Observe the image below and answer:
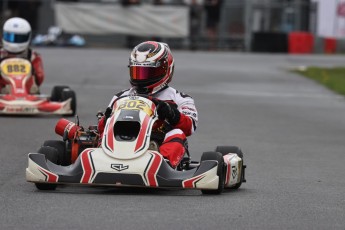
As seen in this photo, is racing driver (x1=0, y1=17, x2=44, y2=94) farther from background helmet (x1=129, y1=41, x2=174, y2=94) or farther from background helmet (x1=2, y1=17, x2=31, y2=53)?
background helmet (x1=129, y1=41, x2=174, y2=94)

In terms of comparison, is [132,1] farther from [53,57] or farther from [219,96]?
[219,96]

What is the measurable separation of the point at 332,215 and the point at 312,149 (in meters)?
5.20

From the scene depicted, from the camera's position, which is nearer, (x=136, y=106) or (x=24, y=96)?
(x=136, y=106)

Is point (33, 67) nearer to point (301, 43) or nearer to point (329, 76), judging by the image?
point (329, 76)

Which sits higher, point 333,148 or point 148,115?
point 148,115

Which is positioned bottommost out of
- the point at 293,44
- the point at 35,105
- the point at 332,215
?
the point at 293,44

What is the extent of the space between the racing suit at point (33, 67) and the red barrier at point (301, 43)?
23.5 meters

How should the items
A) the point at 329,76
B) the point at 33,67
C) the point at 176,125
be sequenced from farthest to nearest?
1. the point at 329,76
2. the point at 33,67
3. the point at 176,125

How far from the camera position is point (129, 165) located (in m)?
7.91

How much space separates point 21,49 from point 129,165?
8.68 meters

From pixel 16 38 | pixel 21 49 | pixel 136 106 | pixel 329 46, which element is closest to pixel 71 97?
pixel 21 49

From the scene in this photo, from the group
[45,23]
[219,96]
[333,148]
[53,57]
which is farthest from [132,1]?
[333,148]

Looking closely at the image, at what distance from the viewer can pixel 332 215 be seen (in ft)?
23.7

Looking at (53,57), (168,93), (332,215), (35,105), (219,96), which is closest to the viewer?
(332,215)
